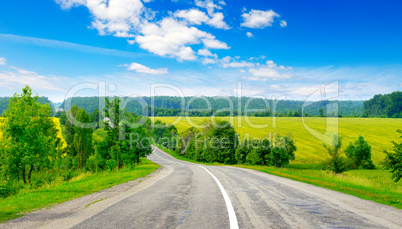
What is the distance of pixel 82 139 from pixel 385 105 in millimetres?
181030

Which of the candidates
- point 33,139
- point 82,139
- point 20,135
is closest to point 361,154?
point 82,139

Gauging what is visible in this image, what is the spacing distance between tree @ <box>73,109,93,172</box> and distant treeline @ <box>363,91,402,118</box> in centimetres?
14707

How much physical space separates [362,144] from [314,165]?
1441cm

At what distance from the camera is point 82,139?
49625 millimetres

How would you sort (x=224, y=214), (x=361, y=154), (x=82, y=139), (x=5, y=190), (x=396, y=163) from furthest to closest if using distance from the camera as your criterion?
1. (x=361, y=154)
2. (x=82, y=139)
3. (x=396, y=163)
4. (x=5, y=190)
5. (x=224, y=214)

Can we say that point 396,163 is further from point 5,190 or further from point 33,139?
point 33,139

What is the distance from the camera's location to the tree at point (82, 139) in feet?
162

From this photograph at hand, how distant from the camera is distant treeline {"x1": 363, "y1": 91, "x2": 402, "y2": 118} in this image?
459 ft

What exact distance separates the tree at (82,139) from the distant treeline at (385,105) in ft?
483

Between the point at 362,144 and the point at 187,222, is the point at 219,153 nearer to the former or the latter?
the point at 362,144

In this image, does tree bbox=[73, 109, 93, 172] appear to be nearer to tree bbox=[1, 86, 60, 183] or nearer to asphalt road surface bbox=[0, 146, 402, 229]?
tree bbox=[1, 86, 60, 183]

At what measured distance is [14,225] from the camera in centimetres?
539

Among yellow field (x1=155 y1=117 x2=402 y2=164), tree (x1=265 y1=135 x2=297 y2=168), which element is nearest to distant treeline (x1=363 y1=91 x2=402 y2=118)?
yellow field (x1=155 y1=117 x2=402 y2=164)

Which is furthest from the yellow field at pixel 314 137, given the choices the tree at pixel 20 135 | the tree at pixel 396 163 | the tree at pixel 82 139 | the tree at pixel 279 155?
the tree at pixel 20 135
